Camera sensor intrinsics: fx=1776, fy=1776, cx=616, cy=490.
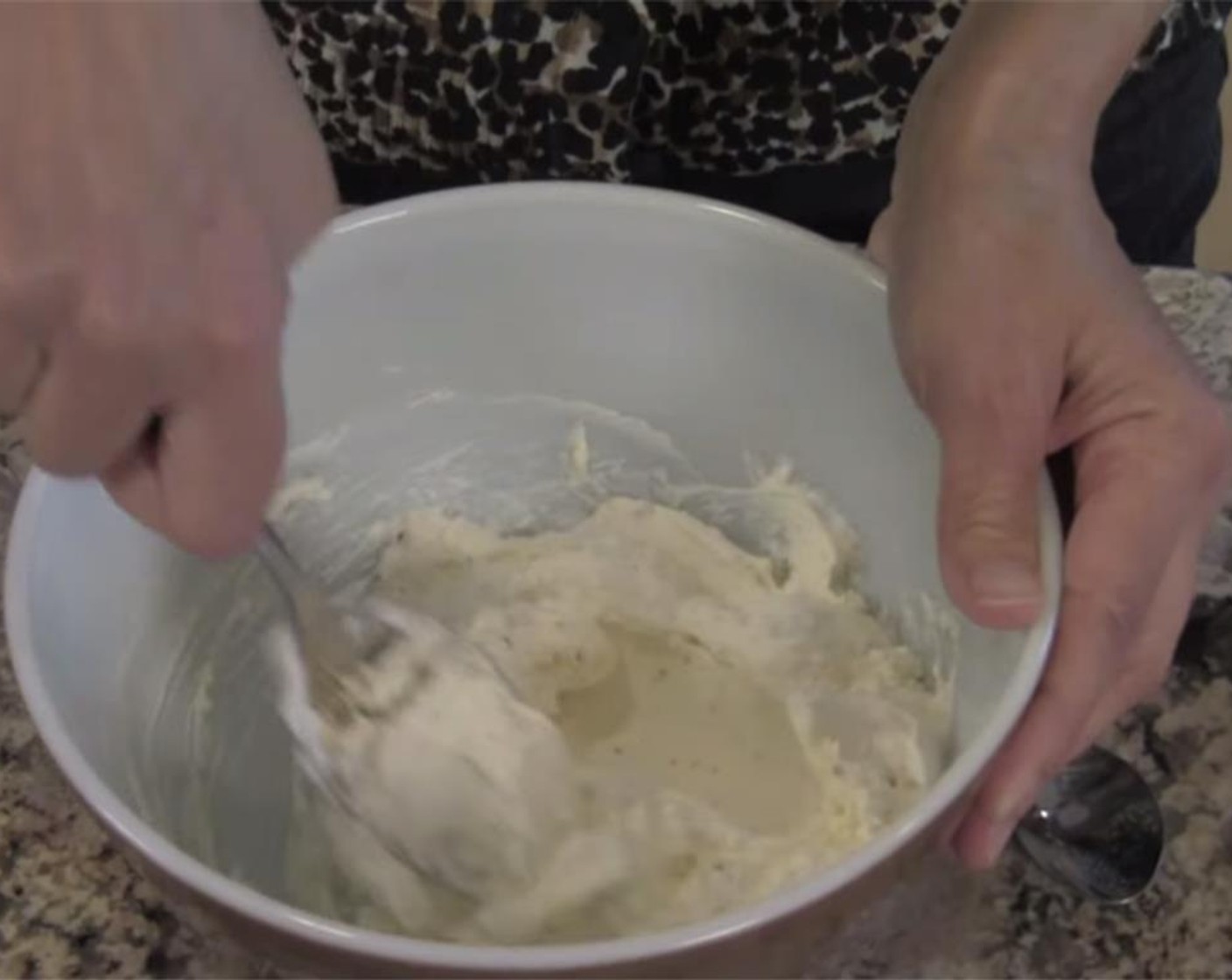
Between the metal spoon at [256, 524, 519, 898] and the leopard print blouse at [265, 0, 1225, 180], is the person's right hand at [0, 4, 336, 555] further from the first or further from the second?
the leopard print blouse at [265, 0, 1225, 180]

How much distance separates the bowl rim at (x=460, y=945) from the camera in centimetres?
48

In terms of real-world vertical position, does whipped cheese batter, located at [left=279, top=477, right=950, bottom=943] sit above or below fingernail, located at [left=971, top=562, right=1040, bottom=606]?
below

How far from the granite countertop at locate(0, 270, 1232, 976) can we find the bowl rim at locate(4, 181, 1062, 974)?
0.10 metres

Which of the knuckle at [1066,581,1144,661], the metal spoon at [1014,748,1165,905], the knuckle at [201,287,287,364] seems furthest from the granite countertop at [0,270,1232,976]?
the knuckle at [201,287,287,364]

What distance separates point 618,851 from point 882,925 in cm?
10

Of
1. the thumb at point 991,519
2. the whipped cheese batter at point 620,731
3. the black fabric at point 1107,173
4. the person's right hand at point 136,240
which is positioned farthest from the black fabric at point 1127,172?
the person's right hand at point 136,240

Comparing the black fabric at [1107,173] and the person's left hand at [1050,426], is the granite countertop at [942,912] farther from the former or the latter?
the black fabric at [1107,173]

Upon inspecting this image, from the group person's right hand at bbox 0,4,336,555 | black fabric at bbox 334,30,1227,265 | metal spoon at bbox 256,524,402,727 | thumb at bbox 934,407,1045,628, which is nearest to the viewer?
person's right hand at bbox 0,4,336,555

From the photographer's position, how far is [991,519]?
22.6 inches

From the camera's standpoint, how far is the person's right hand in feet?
1.53

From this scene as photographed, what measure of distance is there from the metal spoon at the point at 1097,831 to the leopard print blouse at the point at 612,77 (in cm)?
32

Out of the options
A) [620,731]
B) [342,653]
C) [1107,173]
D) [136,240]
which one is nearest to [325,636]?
[342,653]

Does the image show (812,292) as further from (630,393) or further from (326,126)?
(326,126)

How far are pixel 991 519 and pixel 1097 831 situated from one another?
0.49ft
